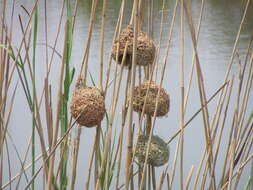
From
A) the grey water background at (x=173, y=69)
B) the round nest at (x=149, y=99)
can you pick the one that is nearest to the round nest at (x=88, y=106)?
the round nest at (x=149, y=99)

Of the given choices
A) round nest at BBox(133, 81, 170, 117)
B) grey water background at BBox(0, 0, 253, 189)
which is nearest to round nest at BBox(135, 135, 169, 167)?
round nest at BBox(133, 81, 170, 117)

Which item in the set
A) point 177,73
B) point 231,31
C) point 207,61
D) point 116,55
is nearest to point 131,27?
point 116,55

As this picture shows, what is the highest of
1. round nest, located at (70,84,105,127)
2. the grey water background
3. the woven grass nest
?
the woven grass nest

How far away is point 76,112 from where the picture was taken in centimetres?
76

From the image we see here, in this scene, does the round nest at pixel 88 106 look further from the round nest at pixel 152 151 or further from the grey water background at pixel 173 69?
the grey water background at pixel 173 69

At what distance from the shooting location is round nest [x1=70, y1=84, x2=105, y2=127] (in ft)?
2.44

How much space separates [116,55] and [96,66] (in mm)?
2297

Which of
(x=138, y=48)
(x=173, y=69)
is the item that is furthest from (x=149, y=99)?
(x=173, y=69)

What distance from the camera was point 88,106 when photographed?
74 cm

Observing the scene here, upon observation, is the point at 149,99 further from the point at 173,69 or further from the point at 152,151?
the point at 173,69

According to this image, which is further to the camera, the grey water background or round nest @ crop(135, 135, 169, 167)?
the grey water background

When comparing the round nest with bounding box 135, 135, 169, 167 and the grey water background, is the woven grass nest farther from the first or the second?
the grey water background

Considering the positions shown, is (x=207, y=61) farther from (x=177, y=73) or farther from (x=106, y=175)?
(x=106, y=175)

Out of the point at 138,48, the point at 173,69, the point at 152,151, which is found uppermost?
the point at 138,48
